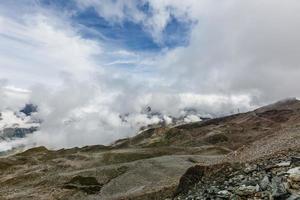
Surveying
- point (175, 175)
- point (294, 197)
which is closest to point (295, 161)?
point (294, 197)

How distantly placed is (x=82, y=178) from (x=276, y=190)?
75207 mm

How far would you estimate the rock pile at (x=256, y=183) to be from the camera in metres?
22.3

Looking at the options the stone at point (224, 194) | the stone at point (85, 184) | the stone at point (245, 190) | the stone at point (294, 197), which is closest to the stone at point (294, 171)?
the stone at point (245, 190)

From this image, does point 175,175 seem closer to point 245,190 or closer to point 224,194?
point 224,194

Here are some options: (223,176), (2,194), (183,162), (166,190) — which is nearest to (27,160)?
(2,194)

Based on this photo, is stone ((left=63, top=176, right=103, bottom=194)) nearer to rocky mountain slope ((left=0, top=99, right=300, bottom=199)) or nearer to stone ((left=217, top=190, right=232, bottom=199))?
rocky mountain slope ((left=0, top=99, right=300, bottom=199))

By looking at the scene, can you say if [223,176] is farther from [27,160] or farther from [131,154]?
[27,160]

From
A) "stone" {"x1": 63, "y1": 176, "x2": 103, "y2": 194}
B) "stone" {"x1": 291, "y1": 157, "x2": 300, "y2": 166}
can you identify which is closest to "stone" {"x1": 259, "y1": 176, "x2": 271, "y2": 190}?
"stone" {"x1": 291, "y1": 157, "x2": 300, "y2": 166}

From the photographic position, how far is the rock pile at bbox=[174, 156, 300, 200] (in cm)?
2227

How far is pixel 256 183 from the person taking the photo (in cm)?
2553

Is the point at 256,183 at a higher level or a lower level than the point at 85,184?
lower

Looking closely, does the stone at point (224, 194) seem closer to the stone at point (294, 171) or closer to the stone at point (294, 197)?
the stone at point (294, 171)

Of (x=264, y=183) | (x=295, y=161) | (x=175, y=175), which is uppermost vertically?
(x=175, y=175)

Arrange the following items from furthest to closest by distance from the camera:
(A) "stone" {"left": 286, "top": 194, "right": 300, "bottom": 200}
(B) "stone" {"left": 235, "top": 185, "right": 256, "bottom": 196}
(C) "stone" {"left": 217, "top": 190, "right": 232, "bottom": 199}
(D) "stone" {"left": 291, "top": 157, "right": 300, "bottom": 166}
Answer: (D) "stone" {"left": 291, "top": 157, "right": 300, "bottom": 166}, (C) "stone" {"left": 217, "top": 190, "right": 232, "bottom": 199}, (B) "stone" {"left": 235, "top": 185, "right": 256, "bottom": 196}, (A) "stone" {"left": 286, "top": 194, "right": 300, "bottom": 200}
